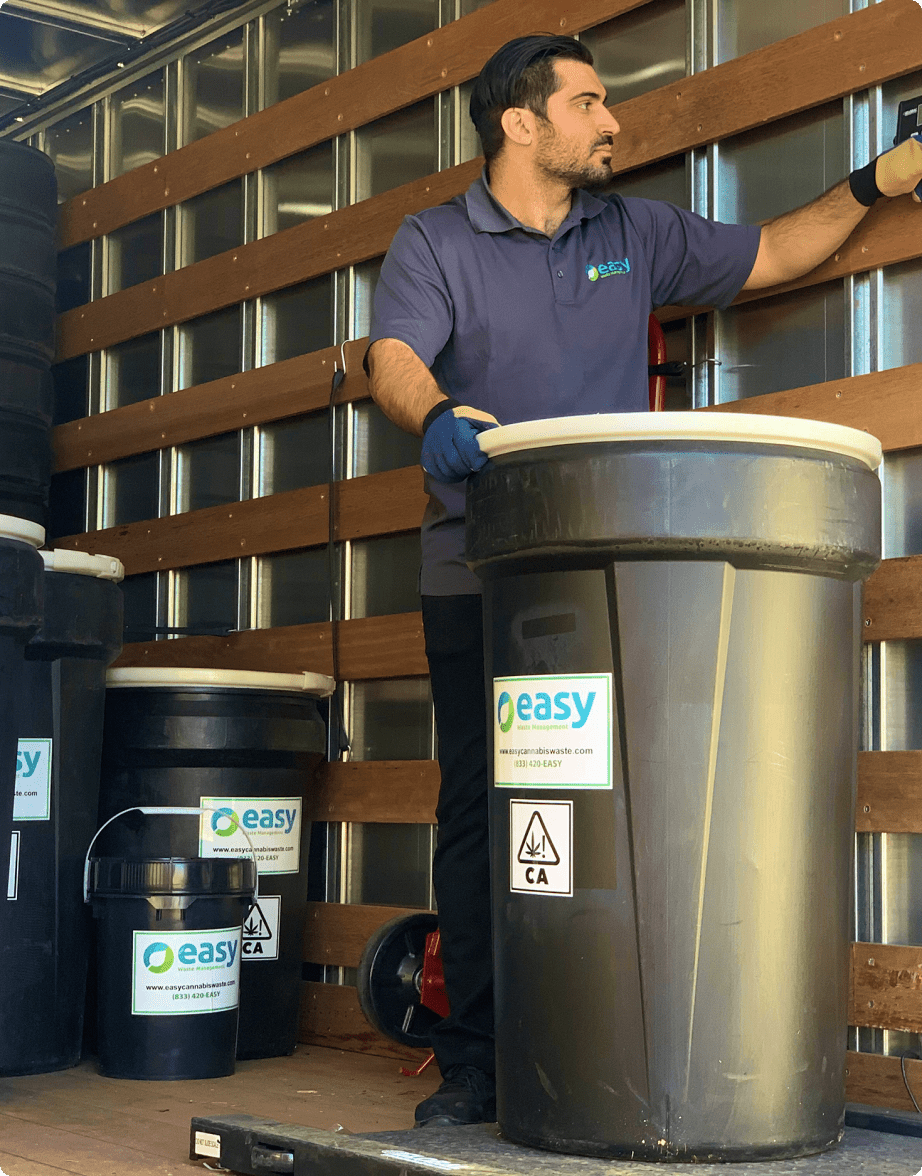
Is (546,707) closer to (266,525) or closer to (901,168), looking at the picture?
(901,168)

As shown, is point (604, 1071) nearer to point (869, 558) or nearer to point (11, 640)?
point (869, 558)

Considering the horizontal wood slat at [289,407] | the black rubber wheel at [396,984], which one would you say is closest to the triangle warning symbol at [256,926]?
the black rubber wheel at [396,984]

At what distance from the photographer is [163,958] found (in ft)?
8.98

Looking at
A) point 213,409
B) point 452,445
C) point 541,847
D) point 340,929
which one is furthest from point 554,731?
point 213,409

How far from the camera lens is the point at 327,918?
317 centimetres

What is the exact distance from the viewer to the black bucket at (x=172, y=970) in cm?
272

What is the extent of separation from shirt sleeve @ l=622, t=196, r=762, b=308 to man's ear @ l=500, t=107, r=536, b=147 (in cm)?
19

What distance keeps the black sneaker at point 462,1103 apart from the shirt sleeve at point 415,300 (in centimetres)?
107

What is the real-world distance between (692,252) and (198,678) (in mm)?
1234

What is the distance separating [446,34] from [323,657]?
133 centimetres

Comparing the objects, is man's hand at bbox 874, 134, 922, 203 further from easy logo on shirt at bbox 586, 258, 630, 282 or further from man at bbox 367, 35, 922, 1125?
easy logo on shirt at bbox 586, 258, 630, 282

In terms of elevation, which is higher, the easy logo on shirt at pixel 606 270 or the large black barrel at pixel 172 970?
the easy logo on shirt at pixel 606 270

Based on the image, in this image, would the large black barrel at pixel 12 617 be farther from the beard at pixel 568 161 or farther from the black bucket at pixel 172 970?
the beard at pixel 568 161

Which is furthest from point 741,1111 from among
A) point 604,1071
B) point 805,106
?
point 805,106
